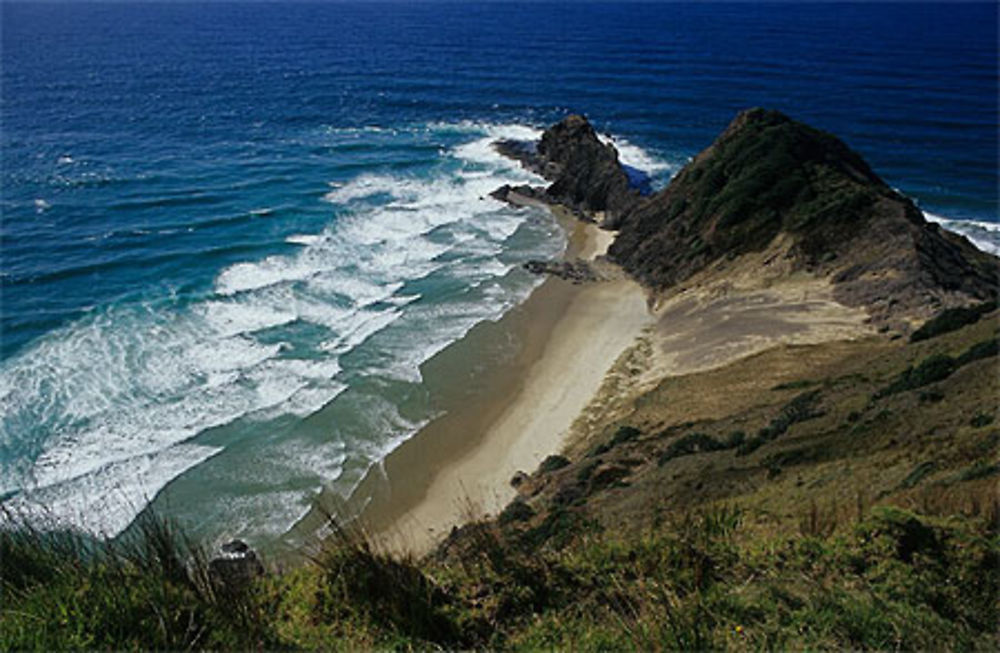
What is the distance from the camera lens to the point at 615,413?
86.0 ft

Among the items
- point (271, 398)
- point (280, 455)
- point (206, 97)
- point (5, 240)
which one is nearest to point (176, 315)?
point (271, 398)

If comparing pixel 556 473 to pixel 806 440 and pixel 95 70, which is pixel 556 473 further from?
pixel 95 70

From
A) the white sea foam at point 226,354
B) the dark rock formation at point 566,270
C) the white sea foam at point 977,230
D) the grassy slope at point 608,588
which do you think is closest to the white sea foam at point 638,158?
the white sea foam at point 226,354

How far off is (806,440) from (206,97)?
7976 centimetres

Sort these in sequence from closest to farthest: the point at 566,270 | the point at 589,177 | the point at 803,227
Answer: the point at 803,227
the point at 566,270
the point at 589,177

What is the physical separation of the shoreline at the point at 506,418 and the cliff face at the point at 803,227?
4176mm

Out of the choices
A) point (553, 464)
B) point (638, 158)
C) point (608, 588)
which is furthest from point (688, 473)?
point (638, 158)

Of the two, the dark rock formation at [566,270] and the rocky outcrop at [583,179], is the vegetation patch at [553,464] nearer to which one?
the dark rock formation at [566,270]

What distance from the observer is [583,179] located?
51781mm

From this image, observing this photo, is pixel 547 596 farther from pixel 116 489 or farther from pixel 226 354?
pixel 226 354

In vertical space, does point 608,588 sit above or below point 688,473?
above

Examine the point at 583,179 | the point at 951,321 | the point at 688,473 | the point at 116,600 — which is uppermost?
the point at 583,179

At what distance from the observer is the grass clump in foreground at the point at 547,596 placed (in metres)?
6.95

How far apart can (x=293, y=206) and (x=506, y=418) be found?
28.8m
